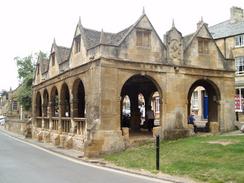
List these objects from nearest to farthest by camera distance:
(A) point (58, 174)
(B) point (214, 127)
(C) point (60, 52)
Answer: (A) point (58, 174), (B) point (214, 127), (C) point (60, 52)

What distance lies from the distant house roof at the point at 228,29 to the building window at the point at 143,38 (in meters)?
22.0

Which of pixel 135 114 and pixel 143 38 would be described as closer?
pixel 143 38

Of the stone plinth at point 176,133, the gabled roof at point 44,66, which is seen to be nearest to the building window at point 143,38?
the stone plinth at point 176,133

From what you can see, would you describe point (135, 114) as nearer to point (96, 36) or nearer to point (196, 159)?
point (96, 36)

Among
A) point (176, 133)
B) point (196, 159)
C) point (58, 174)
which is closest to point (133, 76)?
point (176, 133)

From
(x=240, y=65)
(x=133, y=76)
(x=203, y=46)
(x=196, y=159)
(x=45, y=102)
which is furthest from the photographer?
(x=240, y=65)

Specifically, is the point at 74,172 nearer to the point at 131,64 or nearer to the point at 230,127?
the point at 131,64

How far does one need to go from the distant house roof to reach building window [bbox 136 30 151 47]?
2198 cm

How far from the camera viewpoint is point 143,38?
883 inches

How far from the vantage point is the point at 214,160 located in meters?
15.6

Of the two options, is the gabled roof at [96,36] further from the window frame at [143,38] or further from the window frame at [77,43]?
the window frame at [143,38]

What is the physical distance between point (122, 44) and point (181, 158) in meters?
7.81

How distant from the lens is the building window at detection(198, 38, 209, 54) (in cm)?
2489

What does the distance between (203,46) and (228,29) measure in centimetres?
2094
